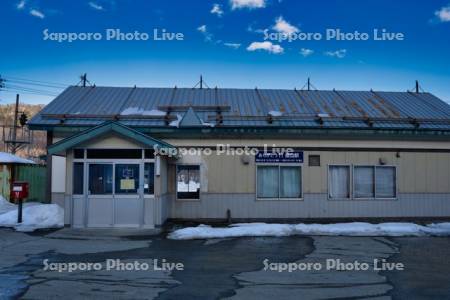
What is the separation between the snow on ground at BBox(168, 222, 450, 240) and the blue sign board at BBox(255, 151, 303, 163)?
2650 millimetres

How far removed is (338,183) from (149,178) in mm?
7306

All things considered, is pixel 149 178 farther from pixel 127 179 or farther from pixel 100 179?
pixel 100 179

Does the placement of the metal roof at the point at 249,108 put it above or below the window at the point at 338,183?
above

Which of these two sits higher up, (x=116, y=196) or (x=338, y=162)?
(x=338, y=162)

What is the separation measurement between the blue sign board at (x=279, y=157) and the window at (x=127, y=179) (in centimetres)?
466

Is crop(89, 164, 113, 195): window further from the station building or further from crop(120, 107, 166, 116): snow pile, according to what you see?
crop(120, 107, 166, 116): snow pile

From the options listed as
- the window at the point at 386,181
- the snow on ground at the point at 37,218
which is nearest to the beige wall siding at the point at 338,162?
the window at the point at 386,181

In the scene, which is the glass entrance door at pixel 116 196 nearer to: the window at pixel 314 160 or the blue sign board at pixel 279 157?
the blue sign board at pixel 279 157

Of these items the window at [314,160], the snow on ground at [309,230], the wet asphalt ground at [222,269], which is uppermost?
the window at [314,160]

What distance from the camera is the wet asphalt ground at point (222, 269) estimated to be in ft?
22.0

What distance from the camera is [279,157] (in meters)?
15.4

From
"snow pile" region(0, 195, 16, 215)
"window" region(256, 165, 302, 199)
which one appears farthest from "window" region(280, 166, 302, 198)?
"snow pile" region(0, 195, 16, 215)

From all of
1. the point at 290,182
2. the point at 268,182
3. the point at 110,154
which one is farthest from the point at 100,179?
the point at 290,182

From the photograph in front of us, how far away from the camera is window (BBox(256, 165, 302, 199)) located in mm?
15320
